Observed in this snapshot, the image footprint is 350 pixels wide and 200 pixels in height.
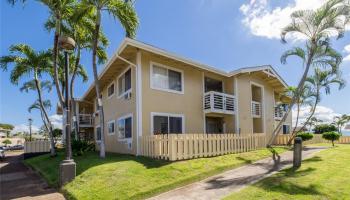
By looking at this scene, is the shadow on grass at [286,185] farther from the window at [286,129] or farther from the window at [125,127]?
the window at [286,129]

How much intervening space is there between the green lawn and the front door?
351 inches

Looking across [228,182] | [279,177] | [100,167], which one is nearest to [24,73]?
[100,167]

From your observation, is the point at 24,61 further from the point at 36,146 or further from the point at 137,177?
the point at 137,177

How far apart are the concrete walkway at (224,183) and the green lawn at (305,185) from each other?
0.44m

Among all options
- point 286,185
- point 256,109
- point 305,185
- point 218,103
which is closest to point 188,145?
point 286,185

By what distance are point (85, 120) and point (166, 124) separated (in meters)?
19.6

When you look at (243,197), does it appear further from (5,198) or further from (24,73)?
(24,73)

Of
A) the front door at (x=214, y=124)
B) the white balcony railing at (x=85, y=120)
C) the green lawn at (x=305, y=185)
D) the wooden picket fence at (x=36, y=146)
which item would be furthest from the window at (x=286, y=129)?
the wooden picket fence at (x=36, y=146)

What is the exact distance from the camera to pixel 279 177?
362 inches

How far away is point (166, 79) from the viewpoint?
15703mm

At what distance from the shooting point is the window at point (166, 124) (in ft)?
48.3

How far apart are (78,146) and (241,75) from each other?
12726mm

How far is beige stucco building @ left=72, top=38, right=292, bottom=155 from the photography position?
1444cm

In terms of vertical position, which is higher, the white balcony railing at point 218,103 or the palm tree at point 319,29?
the palm tree at point 319,29
